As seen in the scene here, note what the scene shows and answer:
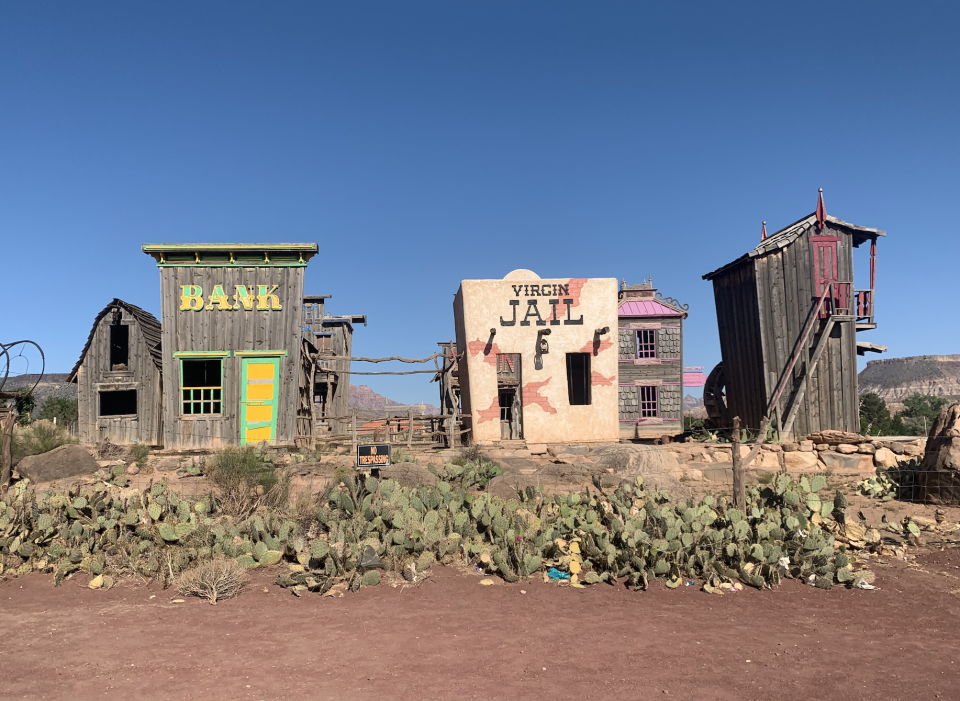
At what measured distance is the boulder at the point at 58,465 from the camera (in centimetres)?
1259

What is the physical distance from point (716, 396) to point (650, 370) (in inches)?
197

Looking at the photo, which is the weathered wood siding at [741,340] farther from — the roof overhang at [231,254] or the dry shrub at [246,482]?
the dry shrub at [246,482]

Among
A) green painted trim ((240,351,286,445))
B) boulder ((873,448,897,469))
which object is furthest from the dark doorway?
boulder ((873,448,897,469))

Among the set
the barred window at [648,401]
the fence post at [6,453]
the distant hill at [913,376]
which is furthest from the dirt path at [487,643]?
the distant hill at [913,376]

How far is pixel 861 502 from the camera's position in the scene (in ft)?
36.8

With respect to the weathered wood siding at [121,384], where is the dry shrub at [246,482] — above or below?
below

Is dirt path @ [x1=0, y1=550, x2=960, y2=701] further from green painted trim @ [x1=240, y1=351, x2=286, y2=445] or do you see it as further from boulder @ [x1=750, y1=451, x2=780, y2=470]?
green painted trim @ [x1=240, y1=351, x2=286, y2=445]

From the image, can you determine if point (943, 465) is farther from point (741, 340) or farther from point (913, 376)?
point (913, 376)

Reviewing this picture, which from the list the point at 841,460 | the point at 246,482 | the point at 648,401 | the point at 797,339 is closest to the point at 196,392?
the point at 246,482

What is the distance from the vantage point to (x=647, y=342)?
87.0 feet

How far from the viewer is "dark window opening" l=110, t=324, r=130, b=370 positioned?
891 inches

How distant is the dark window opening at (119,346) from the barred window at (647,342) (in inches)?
721

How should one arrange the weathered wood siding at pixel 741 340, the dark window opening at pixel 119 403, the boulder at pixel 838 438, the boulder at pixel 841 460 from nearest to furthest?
the boulder at pixel 841 460, the boulder at pixel 838 438, the weathered wood siding at pixel 741 340, the dark window opening at pixel 119 403

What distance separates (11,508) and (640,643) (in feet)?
27.2
